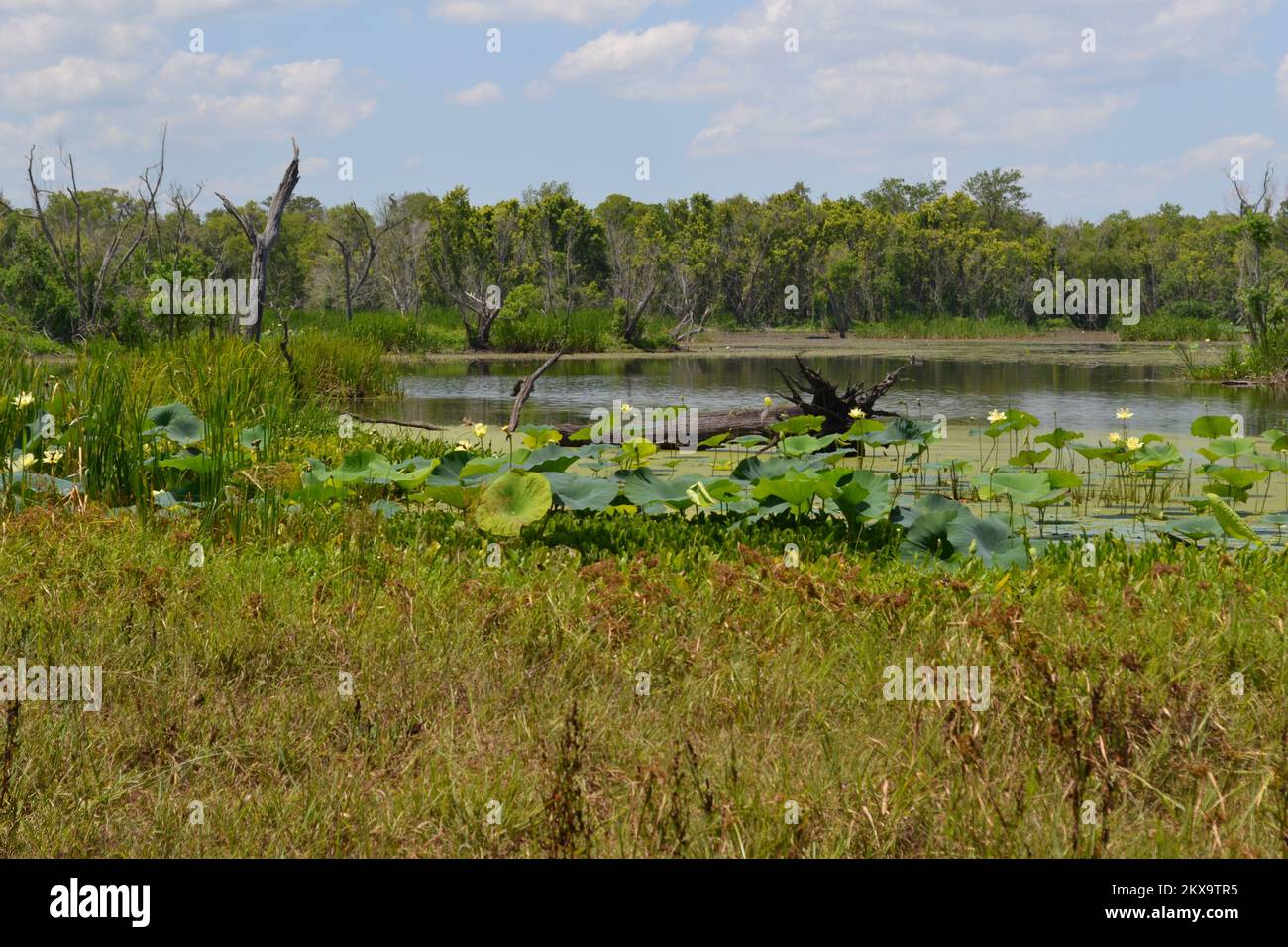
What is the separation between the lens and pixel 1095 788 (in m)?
3.02

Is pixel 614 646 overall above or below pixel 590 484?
below

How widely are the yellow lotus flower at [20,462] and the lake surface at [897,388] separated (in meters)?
7.43

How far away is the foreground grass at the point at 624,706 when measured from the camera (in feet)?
9.02

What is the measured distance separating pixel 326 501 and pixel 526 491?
1409 mm

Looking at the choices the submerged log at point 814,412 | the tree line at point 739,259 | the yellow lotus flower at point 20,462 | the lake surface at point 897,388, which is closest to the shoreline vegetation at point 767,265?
the tree line at point 739,259

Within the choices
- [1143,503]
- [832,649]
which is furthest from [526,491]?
[1143,503]

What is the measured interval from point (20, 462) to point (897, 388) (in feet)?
50.4

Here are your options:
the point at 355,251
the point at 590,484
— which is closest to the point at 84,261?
the point at 355,251

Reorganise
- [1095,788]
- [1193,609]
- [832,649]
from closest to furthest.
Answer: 1. [1095,788]
2. [832,649]
3. [1193,609]

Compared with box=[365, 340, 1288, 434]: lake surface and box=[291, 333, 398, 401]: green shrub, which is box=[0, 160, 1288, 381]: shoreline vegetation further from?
box=[291, 333, 398, 401]: green shrub

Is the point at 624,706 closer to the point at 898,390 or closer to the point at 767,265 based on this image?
the point at 898,390

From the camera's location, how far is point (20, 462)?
648 cm

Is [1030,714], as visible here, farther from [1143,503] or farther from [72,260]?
[72,260]

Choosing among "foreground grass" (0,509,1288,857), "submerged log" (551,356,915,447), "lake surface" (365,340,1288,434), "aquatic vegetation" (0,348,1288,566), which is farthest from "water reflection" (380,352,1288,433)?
"foreground grass" (0,509,1288,857)
